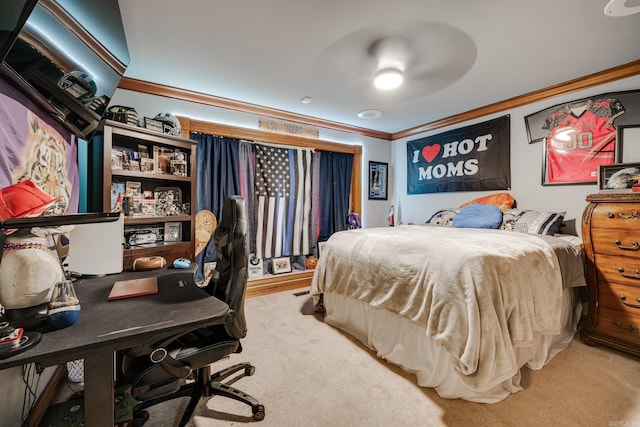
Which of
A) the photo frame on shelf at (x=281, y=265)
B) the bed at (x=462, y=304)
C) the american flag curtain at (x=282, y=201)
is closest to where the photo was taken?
the bed at (x=462, y=304)

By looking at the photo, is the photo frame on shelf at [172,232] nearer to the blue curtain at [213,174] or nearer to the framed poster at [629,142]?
the blue curtain at [213,174]

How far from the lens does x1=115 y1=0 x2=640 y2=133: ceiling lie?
1725 millimetres

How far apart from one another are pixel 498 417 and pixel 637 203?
1.81 m

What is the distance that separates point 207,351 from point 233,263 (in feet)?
1.34

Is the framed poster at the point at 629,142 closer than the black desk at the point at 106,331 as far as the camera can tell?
No

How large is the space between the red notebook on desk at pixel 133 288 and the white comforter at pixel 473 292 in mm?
1438

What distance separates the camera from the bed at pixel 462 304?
141 centimetres

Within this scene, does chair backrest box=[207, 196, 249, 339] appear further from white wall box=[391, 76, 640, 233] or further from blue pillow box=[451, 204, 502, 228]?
white wall box=[391, 76, 640, 233]

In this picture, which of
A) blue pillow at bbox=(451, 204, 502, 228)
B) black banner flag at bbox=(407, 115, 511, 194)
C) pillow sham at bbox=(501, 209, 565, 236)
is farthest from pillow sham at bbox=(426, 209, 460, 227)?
pillow sham at bbox=(501, 209, 565, 236)

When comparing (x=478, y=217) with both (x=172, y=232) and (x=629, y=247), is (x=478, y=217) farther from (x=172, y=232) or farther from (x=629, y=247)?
(x=172, y=232)

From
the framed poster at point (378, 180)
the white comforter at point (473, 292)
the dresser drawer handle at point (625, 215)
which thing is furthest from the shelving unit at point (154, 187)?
the dresser drawer handle at point (625, 215)

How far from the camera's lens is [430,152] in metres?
4.11

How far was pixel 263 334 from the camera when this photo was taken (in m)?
2.33

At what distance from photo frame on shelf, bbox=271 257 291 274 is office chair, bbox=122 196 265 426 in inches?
77.1
